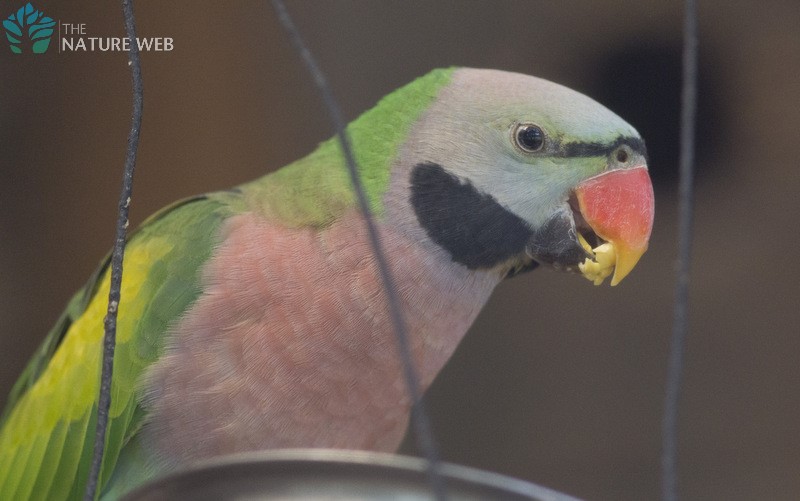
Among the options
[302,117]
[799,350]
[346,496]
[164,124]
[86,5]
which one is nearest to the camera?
[346,496]

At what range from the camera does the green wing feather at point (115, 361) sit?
1.16 metres

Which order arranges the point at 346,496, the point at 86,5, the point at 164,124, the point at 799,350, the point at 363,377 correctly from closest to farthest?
1. the point at 346,496
2. the point at 363,377
3. the point at 86,5
4. the point at 164,124
5. the point at 799,350

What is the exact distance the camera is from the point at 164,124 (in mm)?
2084

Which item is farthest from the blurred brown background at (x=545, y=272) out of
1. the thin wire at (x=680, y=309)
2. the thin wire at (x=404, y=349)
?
the thin wire at (x=680, y=309)

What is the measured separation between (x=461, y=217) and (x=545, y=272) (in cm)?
153

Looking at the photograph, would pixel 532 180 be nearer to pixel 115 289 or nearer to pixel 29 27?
pixel 115 289

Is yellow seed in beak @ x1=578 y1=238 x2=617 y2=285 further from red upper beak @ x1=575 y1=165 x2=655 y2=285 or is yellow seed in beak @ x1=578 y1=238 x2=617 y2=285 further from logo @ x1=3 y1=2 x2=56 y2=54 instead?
logo @ x1=3 y1=2 x2=56 y2=54

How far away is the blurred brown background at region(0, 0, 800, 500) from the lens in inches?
82.9

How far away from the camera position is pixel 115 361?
1.17 metres

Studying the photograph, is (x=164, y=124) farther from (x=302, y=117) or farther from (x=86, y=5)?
(x=86, y=5)

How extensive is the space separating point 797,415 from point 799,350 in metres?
0.22

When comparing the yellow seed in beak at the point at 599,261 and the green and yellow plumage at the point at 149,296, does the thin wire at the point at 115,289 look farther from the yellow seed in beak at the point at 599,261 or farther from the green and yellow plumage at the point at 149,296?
the yellow seed in beak at the point at 599,261

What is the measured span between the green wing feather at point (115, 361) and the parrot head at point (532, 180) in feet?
1.11

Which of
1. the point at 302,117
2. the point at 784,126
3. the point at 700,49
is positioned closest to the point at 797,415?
the point at 784,126
